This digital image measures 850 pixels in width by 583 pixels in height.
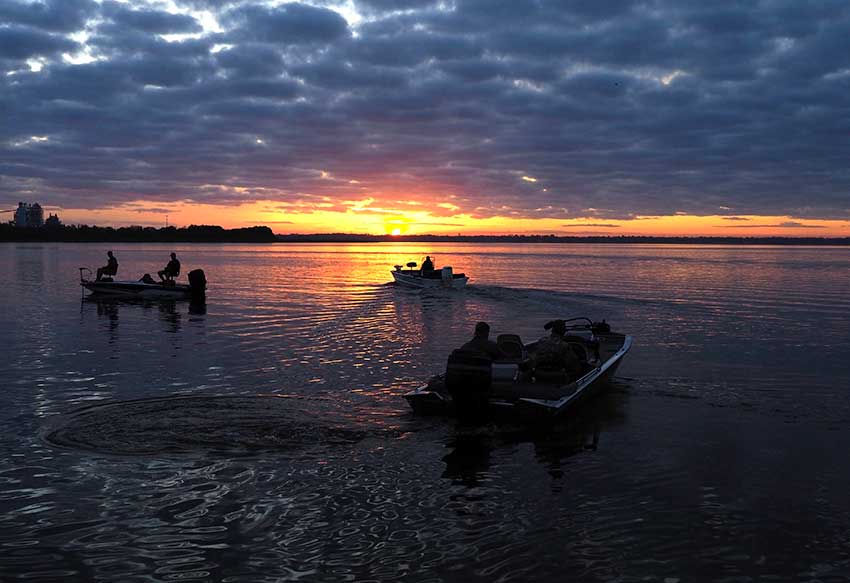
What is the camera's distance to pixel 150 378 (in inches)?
694

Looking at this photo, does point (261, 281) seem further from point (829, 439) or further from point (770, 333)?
point (829, 439)

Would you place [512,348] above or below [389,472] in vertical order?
above

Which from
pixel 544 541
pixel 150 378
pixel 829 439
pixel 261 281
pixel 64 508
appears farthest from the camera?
pixel 261 281

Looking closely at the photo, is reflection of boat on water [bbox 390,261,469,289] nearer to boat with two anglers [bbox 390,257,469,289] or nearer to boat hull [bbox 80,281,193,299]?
boat with two anglers [bbox 390,257,469,289]

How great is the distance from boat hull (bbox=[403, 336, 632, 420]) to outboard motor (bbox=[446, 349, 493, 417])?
0.62 ft

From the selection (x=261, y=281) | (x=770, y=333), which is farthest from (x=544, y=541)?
(x=261, y=281)

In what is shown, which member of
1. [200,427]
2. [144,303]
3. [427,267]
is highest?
[427,267]

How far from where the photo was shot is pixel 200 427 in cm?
1269

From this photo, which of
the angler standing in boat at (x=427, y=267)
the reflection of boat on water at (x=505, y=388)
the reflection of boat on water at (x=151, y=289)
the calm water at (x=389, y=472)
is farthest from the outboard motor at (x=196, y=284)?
the reflection of boat on water at (x=505, y=388)

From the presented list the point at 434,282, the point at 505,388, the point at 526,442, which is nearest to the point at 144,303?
the point at 434,282

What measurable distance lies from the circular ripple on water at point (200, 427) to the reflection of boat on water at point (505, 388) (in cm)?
180

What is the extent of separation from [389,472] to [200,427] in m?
4.26

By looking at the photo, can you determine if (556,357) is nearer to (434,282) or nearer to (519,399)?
(519,399)

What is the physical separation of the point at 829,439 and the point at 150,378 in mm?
15977
